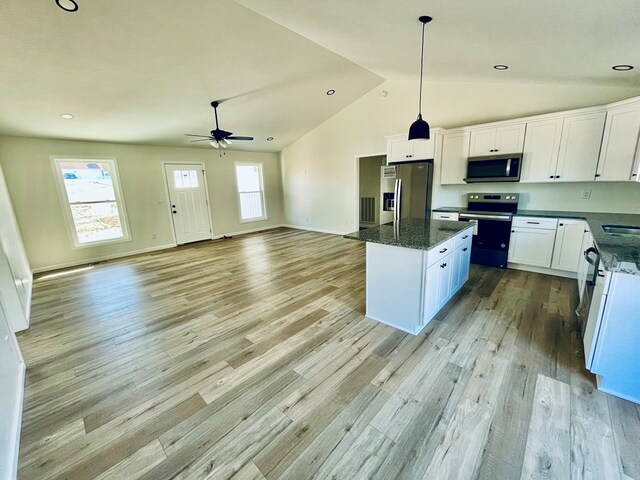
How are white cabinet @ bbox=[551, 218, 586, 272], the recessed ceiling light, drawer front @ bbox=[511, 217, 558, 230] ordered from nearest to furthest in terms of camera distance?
the recessed ceiling light < white cabinet @ bbox=[551, 218, 586, 272] < drawer front @ bbox=[511, 217, 558, 230]

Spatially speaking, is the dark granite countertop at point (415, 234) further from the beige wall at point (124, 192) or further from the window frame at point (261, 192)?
the window frame at point (261, 192)

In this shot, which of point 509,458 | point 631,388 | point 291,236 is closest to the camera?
point 509,458

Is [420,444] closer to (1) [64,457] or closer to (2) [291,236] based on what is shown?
(1) [64,457]

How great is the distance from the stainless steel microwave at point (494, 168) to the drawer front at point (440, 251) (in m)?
1.97

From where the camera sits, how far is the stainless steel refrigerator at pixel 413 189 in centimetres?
463

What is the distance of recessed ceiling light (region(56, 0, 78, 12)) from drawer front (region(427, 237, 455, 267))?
12.1ft

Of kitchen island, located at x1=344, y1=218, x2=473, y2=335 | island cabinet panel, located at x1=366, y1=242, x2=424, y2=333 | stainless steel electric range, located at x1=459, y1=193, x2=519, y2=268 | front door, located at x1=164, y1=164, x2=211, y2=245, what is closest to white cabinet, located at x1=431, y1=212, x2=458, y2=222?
stainless steel electric range, located at x1=459, y1=193, x2=519, y2=268

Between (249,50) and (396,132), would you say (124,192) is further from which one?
(396,132)

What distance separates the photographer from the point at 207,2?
8.40ft

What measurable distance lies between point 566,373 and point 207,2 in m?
4.47

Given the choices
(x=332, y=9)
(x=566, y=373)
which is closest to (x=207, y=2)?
(x=332, y=9)

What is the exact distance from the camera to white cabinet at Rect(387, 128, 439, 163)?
4.55 meters

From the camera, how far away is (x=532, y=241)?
12.5 ft

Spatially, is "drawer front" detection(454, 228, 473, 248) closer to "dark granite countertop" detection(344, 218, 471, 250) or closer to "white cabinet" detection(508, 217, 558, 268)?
"dark granite countertop" detection(344, 218, 471, 250)
